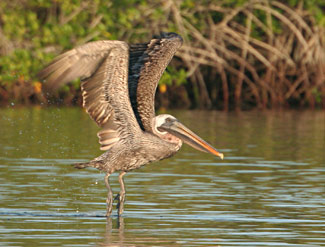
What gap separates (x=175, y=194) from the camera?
13.8m

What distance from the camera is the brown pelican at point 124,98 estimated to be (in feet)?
39.2

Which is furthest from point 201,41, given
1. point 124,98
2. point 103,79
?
point 103,79

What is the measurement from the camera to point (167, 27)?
109ft

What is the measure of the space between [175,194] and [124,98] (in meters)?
1.89

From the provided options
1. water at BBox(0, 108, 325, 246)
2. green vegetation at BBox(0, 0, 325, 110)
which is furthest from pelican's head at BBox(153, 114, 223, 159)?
green vegetation at BBox(0, 0, 325, 110)

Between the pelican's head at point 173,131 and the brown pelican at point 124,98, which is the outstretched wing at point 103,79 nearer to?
the brown pelican at point 124,98

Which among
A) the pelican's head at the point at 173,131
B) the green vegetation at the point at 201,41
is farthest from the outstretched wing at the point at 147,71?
the green vegetation at the point at 201,41

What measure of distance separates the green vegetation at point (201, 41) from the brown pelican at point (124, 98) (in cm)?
1698

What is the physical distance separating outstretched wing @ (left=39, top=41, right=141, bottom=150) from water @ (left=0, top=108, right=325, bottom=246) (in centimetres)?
100

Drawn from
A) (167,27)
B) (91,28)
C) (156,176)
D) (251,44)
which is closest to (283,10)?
(251,44)

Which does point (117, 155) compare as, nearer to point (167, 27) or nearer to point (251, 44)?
point (167, 27)

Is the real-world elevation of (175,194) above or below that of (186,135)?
below

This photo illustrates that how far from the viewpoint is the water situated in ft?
34.3

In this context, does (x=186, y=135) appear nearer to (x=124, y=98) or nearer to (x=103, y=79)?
(x=124, y=98)
